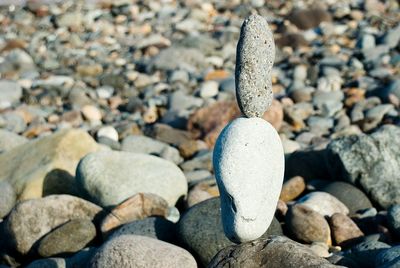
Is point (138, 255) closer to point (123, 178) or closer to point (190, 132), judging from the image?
point (123, 178)

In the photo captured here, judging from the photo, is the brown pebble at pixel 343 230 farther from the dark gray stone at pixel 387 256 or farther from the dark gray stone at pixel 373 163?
the dark gray stone at pixel 387 256

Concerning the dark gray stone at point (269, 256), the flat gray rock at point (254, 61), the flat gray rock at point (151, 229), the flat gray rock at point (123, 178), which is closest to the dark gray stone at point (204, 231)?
the flat gray rock at point (151, 229)

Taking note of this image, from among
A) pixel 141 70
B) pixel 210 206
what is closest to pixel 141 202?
pixel 210 206

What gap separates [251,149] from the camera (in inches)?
166

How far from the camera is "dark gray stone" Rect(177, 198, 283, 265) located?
18.9 ft

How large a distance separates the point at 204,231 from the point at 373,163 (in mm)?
2537

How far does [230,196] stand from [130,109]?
8.66 m

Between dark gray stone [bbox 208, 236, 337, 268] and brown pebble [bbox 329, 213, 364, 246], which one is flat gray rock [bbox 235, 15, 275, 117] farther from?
brown pebble [bbox 329, 213, 364, 246]

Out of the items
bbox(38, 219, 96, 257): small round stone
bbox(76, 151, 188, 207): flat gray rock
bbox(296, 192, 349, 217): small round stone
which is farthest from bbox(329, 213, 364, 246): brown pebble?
bbox(38, 219, 96, 257): small round stone

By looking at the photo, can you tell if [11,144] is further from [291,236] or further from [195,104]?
[291,236]

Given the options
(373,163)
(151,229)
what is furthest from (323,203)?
(151,229)

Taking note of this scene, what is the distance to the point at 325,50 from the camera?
15.1 meters

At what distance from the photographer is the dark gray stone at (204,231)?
5766 mm

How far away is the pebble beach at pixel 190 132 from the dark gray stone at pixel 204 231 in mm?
12
